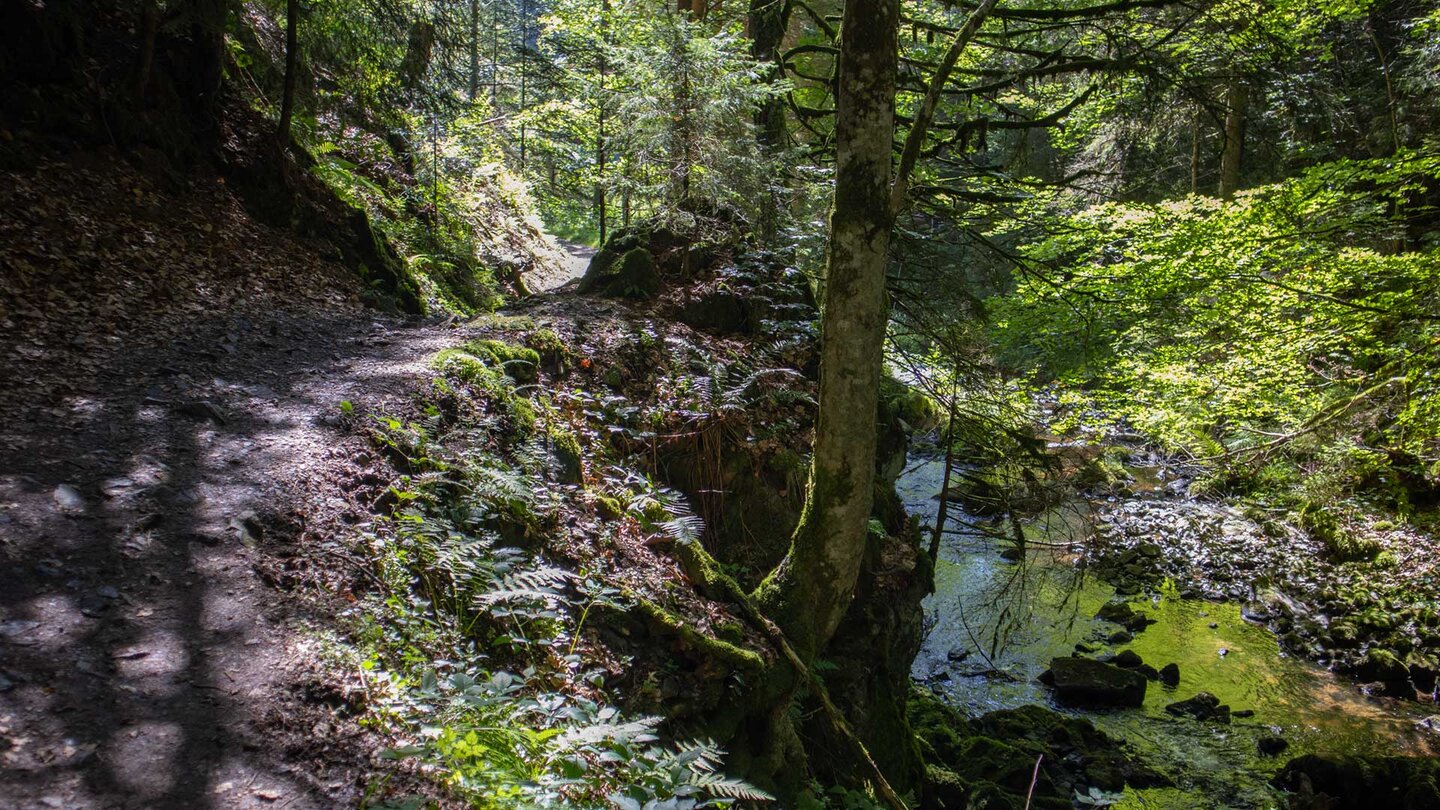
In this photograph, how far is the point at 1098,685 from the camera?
33.5 ft

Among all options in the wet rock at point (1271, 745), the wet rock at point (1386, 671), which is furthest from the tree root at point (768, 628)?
the wet rock at point (1386, 671)

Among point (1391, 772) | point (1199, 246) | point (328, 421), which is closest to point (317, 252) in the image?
point (328, 421)

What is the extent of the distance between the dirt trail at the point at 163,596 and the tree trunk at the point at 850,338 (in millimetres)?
2999

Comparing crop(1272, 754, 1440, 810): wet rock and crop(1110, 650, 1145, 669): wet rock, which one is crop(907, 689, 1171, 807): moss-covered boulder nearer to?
crop(1272, 754, 1440, 810): wet rock

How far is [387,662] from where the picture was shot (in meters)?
3.00

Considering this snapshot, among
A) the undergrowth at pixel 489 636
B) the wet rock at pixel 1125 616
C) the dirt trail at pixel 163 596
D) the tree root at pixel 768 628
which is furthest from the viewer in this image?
the wet rock at pixel 1125 616

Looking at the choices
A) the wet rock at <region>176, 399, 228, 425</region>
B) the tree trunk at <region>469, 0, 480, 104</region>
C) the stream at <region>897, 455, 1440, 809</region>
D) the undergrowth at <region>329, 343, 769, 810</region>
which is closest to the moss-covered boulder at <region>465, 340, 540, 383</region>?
the undergrowth at <region>329, 343, 769, 810</region>

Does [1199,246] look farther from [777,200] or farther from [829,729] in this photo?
[829,729]

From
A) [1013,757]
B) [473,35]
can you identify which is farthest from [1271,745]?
[473,35]

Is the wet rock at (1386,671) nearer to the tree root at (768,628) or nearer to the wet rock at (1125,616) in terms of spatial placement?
the wet rock at (1125,616)

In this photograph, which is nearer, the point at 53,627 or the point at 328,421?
the point at 53,627

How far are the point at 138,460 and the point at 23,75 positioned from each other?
18.1ft

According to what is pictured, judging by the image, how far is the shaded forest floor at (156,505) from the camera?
7.64ft

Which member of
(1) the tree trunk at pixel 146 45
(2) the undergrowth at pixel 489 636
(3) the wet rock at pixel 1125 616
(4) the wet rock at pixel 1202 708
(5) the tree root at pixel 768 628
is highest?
(1) the tree trunk at pixel 146 45
